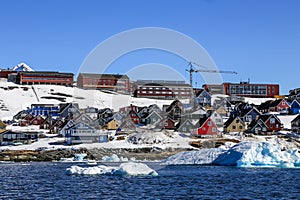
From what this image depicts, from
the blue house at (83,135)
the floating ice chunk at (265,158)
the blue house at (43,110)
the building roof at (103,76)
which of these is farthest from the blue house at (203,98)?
the floating ice chunk at (265,158)

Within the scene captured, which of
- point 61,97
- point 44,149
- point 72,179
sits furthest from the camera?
point 61,97

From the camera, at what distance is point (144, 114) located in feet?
375

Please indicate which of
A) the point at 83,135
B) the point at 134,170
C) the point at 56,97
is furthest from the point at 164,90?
the point at 134,170

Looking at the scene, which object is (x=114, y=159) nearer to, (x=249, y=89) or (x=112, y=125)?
(x=112, y=125)

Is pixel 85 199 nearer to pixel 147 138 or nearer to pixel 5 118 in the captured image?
pixel 147 138

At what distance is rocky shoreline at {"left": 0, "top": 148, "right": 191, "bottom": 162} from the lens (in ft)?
239

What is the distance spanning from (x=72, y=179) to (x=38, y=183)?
3834 millimetres

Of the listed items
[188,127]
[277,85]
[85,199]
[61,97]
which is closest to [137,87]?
[61,97]

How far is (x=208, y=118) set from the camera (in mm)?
89062

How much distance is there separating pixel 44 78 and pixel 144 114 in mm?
67561

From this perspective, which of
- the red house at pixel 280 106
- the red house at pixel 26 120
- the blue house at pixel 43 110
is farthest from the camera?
the blue house at pixel 43 110

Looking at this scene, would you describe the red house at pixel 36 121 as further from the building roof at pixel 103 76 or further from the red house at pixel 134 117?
the building roof at pixel 103 76

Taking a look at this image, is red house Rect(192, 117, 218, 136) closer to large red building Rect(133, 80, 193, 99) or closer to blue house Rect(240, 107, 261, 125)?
blue house Rect(240, 107, 261, 125)

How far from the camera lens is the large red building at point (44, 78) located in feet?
553
